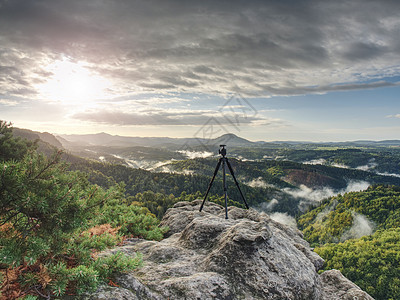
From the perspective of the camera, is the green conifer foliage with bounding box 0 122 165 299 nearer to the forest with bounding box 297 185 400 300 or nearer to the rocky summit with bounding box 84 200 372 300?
the rocky summit with bounding box 84 200 372 300

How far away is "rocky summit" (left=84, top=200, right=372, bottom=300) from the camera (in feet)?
19.6

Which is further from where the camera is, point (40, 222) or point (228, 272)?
point (228, 272)

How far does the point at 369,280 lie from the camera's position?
84.4 m

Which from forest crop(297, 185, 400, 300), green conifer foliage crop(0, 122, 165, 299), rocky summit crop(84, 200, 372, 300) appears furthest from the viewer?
forest crop(297, 185, 400, 300)

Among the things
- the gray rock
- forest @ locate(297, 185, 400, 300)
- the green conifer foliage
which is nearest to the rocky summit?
the gray rock

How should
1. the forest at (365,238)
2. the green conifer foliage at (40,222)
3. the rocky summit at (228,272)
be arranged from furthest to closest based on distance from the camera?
the forest at (365,238), the rocky summit at (228,272), the green conifer foliage at (40,222)

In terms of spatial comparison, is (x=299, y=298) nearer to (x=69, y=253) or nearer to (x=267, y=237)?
(x=267, y=237)

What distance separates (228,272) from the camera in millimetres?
6973

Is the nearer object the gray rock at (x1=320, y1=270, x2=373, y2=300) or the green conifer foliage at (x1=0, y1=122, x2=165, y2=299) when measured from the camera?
the green conifer foliage at (x1=0, y1=122, x2=165, y2=299)

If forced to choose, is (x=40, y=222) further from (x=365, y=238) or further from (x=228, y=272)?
(x=365, y=238)

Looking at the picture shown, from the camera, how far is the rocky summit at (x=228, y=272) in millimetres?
5966

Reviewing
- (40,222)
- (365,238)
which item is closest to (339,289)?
(40,222)

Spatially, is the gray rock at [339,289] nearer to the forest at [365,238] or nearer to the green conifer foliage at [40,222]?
the green conifer foliage at [40,222]

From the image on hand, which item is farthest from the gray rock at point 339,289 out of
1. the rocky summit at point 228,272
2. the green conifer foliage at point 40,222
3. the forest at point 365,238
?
the forest at point 365,238
